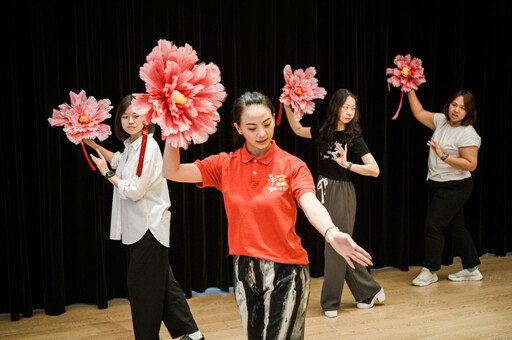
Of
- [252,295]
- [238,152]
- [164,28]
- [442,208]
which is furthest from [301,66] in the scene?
[252,295]

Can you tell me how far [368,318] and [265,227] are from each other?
210 cm

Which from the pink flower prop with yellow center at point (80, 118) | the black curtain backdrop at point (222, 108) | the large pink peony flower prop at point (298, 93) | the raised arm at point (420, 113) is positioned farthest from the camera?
the raised arm at point (420, 113)

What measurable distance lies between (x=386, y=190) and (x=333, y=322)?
5.76 ft

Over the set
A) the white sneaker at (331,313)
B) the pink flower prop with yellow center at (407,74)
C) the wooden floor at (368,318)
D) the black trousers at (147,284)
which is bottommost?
the wooden floor at (368,318)

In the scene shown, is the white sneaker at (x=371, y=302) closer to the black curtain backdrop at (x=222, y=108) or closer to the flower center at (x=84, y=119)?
the black curtain backdrop at (x=222, y=108)

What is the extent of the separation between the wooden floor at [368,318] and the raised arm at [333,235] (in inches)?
71.7

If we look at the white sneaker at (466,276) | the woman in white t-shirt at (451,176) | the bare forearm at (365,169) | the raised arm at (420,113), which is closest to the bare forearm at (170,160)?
the bare forearm at (365,169)

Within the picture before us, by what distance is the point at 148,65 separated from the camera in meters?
1.53

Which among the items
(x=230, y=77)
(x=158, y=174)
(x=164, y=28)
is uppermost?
(x=164, y=28)

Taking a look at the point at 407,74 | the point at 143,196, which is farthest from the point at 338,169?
the point at 143,196

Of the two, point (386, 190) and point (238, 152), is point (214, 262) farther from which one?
point (238, 152)

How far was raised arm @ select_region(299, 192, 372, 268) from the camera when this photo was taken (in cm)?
152

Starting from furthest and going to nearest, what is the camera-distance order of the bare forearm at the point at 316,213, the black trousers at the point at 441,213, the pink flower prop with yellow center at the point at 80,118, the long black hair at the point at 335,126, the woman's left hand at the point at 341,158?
the black trousers at the point at 441,213 < the long black hair at the point at 335,126 < the woman's left hand at the point at 341,158 < the pink flower prop with yellow center at the point at 80,118 < the bare forearm at the point at 316,213

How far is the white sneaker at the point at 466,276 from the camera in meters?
4.49
